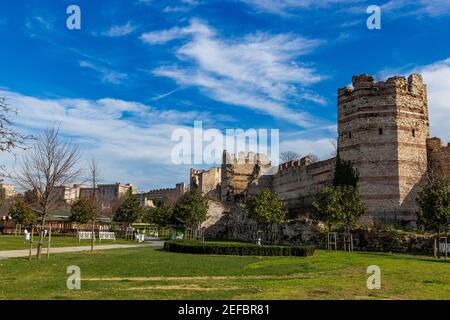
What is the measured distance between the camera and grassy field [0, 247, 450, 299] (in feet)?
34.1

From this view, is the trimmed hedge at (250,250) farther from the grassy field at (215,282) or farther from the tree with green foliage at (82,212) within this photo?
the tree with green foliage at (82,212)

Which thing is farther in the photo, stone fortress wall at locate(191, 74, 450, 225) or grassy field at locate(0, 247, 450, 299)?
stone fortress wall at locate(191, 74, 450, 225)

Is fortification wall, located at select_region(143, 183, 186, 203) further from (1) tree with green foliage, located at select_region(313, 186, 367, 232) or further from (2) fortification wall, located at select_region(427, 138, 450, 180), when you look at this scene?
(1) tree with green foliage, located at select_region(313, 186, 367, 232)

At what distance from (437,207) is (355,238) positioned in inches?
357

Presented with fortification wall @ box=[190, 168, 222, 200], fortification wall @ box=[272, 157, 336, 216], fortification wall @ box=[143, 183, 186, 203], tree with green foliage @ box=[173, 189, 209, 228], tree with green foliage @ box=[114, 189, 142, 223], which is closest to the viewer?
tree with green foliage @ box=[173, 189, 209, 228]

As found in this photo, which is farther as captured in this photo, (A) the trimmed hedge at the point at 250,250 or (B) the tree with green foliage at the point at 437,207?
(A) the trimmed hedge at the point at 250,250

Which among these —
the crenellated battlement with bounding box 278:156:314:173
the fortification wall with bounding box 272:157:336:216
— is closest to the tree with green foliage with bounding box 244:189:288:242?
the fortification wall with bounding box 272:157:336:216

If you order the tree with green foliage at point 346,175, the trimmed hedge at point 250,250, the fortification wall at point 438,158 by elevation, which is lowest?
the trimmed hedge at point 250,250

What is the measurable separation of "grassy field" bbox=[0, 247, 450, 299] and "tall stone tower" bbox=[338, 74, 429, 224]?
59.7 feet

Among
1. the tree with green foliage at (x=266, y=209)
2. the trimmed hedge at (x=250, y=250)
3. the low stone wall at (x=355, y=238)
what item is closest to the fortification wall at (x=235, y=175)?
the low stone wall at (x=355, y=238)

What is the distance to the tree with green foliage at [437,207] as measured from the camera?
953 inches

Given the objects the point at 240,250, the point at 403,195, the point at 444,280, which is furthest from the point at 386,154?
the point at 444,280

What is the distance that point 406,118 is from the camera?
122 feet

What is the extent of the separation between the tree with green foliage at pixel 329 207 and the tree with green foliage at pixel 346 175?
15.4 feet
